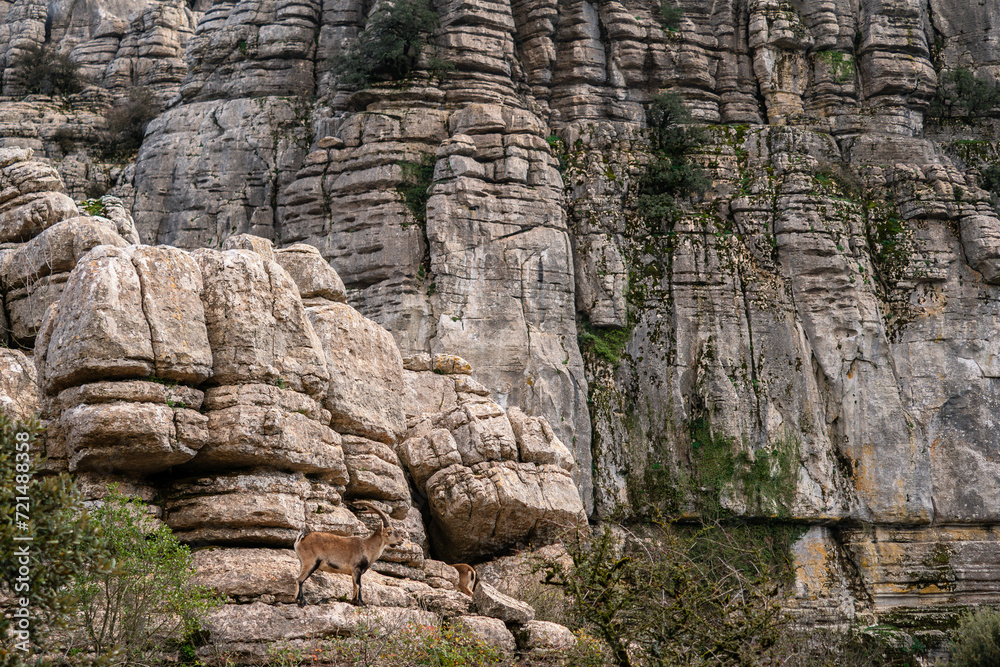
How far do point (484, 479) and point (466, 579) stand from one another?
2.22 meters

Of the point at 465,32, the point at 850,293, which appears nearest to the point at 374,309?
the point at 465,32

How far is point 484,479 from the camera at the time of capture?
17.5m

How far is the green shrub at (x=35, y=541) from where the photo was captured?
25.6 ft

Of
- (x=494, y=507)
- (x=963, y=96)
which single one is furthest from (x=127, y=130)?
(x=963, y=96)

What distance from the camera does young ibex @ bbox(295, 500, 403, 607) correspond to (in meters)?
11.3

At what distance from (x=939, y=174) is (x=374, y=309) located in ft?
68.0

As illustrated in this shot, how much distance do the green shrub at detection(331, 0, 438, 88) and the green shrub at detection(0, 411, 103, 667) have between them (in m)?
25.6

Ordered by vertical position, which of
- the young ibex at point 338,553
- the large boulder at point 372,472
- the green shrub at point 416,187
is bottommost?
the young ibex at point 338,553

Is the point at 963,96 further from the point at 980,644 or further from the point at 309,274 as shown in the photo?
the point at 309,274

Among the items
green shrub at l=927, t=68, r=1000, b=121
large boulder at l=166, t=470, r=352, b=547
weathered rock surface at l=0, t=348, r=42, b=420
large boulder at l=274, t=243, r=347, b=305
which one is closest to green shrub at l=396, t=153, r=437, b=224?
large boulder at l=274, t=243, r=347, b=305

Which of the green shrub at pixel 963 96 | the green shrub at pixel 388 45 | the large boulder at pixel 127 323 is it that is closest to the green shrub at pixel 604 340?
the green shrub at pixel 388 45

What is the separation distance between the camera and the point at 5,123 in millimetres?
35625

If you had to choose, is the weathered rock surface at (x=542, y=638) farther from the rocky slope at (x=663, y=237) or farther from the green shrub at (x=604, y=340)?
the green shrub at (x=604, y=340)

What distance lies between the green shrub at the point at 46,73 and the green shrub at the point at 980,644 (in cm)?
3689
